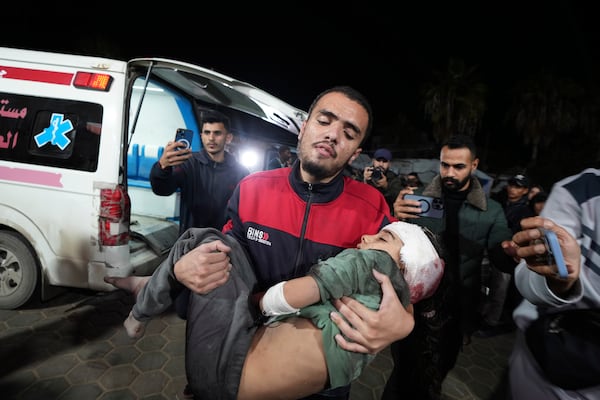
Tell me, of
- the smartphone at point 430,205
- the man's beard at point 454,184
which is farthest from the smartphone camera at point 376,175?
the smartphone at point 430,205

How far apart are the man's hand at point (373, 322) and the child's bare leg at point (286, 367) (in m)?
0.12

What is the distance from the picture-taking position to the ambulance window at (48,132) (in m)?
2.97

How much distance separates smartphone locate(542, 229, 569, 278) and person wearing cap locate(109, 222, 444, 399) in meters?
0.57

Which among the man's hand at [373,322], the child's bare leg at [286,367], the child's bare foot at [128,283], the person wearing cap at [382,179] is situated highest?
the person wearing cap at [382,179]

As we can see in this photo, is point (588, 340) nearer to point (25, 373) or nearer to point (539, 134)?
point (25, 373)

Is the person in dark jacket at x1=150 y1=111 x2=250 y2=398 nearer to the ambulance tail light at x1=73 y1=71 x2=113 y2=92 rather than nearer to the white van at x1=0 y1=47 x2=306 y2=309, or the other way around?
the white van at x1=0 y1=47 x2=306 y2=309

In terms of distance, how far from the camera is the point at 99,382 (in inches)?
100.0

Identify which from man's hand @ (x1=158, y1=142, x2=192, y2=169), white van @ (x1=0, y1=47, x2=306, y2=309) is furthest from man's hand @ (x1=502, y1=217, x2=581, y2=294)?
man's hand @ (x1=158, y1=142, x2=192, y2=169)

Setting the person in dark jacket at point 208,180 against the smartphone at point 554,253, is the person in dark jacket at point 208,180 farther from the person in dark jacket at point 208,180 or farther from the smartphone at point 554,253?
the smartphone at point 554,253

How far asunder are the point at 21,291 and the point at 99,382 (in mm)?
1690

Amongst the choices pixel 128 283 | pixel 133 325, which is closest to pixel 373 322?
pixel 133 325

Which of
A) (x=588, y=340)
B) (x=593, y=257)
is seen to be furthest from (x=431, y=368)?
(x=593, y=257)

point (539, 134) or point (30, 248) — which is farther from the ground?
point (539, 134)

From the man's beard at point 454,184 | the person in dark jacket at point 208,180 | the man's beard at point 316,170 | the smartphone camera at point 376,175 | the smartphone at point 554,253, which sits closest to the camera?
the smartphone at point 554,253
